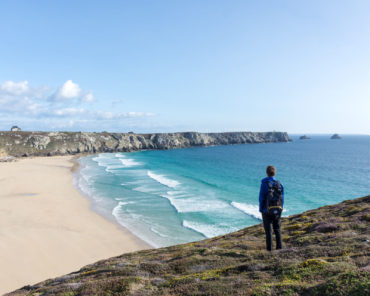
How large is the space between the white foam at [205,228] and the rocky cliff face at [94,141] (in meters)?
89.1

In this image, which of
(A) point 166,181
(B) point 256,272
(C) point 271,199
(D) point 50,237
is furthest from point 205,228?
(A) point 166,181

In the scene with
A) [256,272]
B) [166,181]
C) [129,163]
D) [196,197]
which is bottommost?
[196,197]

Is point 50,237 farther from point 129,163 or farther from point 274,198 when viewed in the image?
point 129,163

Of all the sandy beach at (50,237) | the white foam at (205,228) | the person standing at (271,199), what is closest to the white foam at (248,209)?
the white foam at (205,228)

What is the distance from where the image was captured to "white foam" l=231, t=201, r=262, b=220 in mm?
28656

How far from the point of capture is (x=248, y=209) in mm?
30734

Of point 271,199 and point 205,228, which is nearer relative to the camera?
point 271,199

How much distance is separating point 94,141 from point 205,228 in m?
104

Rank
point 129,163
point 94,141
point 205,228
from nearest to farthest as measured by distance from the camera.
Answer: point 205,228 → point 129,163 → point 94,141

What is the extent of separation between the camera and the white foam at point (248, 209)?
28.7 metres

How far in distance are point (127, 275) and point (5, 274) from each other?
13600mm

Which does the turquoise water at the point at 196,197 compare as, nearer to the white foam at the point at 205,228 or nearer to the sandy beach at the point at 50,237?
the white foam at the point at 205,228

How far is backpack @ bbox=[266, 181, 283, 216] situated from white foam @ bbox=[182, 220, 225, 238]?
52.0 feet

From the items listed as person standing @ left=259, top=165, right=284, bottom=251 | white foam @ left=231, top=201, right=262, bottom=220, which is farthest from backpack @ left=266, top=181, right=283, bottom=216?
white foam @ left=231, top=201, right=262, bottom=220
